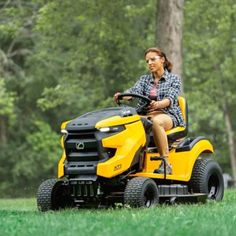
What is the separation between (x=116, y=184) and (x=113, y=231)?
2.56 meters

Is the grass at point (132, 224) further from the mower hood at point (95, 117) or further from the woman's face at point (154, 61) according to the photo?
the woman's face at point (154, 61)

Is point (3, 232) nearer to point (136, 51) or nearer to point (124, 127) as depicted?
point (124, 127)

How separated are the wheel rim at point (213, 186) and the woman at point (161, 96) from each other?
2.98 feet

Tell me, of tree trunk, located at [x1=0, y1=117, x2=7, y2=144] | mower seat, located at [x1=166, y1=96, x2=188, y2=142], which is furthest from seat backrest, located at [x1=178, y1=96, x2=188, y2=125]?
tree trunk, located at [x1=0, y1=117, x2=7, y2=144]

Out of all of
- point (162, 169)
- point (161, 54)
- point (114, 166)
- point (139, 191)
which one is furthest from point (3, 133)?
point (139, 191)

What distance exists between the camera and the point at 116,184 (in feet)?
27.3

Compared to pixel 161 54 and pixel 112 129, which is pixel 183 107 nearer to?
pixel 161 54

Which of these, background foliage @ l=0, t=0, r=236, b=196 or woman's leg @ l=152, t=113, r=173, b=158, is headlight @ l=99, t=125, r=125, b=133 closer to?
woman's leg @ l=152, t=113, r=173, b=158

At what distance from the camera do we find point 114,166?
8.06m

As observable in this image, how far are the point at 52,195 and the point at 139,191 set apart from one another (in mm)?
1090

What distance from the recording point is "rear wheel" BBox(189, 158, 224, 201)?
920cm

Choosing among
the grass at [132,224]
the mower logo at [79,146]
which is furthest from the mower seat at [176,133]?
the grass at [132,224]

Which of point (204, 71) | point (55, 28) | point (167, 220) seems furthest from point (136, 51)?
point (167, 220)

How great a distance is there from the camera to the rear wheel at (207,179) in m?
9.20
